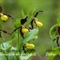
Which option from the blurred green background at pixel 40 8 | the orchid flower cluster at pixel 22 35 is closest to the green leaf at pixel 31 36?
the orchid flower cluster at pixel 22 35

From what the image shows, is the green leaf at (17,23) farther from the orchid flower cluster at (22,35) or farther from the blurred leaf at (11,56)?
the blurred leaf at (11,56)

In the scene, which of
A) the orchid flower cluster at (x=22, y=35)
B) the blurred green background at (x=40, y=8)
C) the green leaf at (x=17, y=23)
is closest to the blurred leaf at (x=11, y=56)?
the orchid flower cluster at (x=22, y=35)

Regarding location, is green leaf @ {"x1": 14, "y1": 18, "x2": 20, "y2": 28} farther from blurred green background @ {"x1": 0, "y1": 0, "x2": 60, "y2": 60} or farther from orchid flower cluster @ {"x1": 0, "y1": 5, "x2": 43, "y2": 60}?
blurred green background @ {"x1": 0, "y1": 0, "x2": 60, "y2": 60}

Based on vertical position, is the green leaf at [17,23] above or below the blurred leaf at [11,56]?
above

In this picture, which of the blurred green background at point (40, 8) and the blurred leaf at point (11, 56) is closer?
the blurred leaf at point (11, 56)

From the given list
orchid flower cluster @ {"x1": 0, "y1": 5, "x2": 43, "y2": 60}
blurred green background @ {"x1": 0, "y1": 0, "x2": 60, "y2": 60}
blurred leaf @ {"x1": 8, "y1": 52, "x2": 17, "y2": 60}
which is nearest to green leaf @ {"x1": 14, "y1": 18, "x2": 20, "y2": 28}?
orchid flower cluster @ {"x1": 0, "y1": 5, "x2": 43, "y2": 60}

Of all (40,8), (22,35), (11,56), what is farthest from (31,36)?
(40,8)

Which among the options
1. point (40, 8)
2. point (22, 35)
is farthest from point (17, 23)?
point (40, 8)

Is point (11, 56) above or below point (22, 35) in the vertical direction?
below

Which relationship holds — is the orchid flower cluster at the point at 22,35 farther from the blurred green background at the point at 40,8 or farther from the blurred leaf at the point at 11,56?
the blurred green background at the point at 40,8

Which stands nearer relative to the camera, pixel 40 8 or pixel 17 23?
pixel 17 23

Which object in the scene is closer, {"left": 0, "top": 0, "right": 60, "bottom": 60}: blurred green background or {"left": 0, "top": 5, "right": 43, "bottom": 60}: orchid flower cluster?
{"left": 0, "top": 5, "right": 43, "bottom": 60}: orchid flower cluster

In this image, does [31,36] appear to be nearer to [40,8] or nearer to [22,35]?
[22,35]
